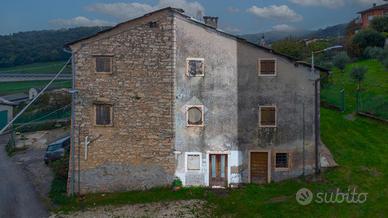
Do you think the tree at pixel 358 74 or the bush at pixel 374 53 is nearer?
the tree at pixel 358 74

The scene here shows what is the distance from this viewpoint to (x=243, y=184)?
74.4 feet

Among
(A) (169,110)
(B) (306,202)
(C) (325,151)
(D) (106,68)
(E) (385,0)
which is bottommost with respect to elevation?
(B) (306,202)

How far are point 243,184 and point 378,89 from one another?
2593 centimetres

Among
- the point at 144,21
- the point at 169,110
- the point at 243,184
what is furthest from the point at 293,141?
the point at 144,21

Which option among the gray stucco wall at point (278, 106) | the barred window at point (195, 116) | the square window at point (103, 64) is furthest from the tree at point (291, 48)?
the square window at point (103, 64)

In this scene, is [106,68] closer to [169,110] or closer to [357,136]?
[169,110]

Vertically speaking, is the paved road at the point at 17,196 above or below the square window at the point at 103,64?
below

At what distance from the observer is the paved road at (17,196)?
19922mm

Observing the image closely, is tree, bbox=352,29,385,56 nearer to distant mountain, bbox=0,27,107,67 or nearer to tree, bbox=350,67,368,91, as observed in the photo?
tree, bbox=350,67,368,91

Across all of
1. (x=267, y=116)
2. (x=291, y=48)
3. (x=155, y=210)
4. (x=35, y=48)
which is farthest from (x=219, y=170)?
(x=35, y=48)

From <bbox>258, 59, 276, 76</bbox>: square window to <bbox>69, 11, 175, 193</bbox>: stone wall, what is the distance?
4.57m

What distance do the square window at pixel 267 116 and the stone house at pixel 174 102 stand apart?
0.17 ft

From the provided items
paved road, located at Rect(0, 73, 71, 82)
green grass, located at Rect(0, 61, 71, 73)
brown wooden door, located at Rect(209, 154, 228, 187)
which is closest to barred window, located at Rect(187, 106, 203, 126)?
brown wooden door, located at Rect(209, 154, 228, 187)

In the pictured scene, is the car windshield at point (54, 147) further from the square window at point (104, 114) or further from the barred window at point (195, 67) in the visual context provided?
the barred window at point (195, 67)
